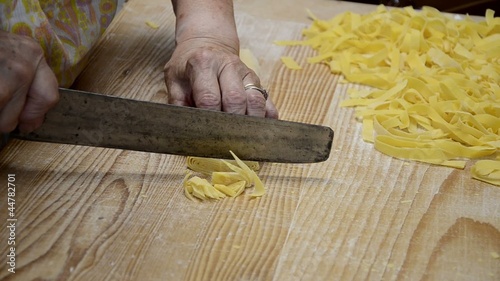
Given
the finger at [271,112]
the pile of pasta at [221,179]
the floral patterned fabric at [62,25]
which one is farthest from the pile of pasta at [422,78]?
the floral patterned fabric at [62,25]

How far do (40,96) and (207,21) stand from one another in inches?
26.2

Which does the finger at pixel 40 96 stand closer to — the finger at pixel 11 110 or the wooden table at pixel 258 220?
the finger at pixel 11 110

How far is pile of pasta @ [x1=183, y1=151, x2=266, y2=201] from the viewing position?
1509 millimetres

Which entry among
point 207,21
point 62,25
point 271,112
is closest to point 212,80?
point 271,112

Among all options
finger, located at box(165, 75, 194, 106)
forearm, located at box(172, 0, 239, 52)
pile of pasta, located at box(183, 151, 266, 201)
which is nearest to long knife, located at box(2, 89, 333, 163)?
pile of pasta, located at box(183, 151, 266, 201)

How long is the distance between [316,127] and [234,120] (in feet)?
0.55

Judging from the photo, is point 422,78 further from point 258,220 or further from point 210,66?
point 258,220

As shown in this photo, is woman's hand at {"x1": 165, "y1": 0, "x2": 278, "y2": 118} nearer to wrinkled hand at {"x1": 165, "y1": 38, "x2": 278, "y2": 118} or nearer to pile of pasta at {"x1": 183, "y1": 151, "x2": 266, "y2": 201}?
wrinkled hand at {"x1": 165, "y1": 38, "x2": 278, "y2": 118}

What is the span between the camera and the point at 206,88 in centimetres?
165

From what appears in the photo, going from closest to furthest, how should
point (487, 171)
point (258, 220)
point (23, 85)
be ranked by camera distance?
→ point (23, 85) → point (258, 220) → point (487, 171)

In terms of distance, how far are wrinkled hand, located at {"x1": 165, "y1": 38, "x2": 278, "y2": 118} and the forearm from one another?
3 centimetres

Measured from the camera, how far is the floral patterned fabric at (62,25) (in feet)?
5.24

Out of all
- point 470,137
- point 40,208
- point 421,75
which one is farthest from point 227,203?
point 421,75

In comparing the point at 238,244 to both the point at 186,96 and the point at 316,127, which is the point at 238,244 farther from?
the point at 186,96
